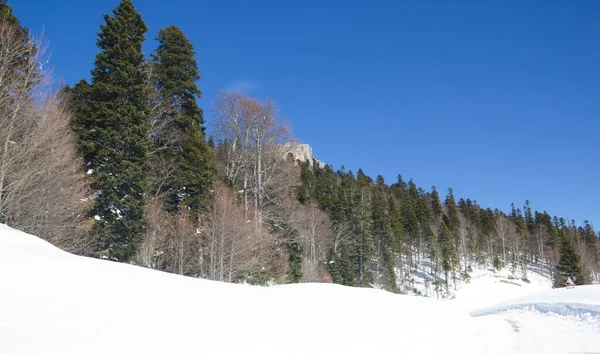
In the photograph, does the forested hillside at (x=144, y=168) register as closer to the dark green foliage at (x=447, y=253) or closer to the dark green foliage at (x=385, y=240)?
the dark green foliage at (x=385, y=240)

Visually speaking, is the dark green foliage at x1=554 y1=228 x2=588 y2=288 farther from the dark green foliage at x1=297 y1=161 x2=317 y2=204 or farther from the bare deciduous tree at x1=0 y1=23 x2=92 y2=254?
the bare deciduous tree at x1=0 y1=23 x2=92 y2=254

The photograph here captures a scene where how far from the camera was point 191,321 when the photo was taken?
624 cm

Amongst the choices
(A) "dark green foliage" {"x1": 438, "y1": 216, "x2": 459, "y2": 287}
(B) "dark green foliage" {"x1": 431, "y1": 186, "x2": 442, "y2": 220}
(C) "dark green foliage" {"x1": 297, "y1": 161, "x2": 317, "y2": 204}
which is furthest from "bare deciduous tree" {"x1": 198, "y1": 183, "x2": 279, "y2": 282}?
(B) "dark green foliage" {"x1": 431, "y1": 186, "x2": 442, "y2": 220}

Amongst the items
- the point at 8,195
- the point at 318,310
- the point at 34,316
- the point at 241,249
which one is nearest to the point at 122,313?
the point at 34,316

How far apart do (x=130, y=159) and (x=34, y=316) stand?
16860 mm

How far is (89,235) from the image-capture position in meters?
17.7

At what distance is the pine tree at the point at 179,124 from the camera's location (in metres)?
25.5

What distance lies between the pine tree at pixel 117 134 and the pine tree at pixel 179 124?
13.5 feet

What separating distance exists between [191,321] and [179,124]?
79.5ft

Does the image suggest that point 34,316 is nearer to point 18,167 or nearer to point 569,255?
point 18,167

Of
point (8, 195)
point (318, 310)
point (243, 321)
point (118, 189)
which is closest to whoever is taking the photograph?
point (243, 321)

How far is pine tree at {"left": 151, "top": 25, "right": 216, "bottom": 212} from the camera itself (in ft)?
83.5

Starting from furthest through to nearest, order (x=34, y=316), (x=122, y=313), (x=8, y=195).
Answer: (x=8, y=195)
(x=122, y=313)
(x=34, y=316)

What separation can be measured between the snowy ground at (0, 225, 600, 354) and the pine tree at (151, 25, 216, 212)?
16.2 meters
